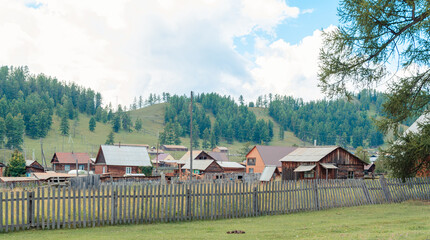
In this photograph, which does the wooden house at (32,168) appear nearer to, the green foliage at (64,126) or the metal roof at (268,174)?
the metal roof at (268,174)

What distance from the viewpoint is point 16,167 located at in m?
76.2

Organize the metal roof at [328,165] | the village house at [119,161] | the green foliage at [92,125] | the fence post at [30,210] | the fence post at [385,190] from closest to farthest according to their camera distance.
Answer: the fence post at [30,210] → the fence post at [385,190] → the metal roof at [328,165] → the village house at [119,161] → the green foliage at [92,125]

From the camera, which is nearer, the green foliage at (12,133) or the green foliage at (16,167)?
the green foliage at (16,167)

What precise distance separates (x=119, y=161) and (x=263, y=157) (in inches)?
1069

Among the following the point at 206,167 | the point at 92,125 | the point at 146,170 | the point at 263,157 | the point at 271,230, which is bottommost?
the point at 146,170

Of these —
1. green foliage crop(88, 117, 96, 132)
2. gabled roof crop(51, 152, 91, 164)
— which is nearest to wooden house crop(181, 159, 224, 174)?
gabled roof crop(51, 152, 91, 164)

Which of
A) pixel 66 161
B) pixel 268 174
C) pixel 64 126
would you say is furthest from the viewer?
pixel 64 126

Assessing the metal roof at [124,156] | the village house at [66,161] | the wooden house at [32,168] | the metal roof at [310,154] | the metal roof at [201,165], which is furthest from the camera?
the village house at [66,161]

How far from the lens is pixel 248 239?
10766 millimetres

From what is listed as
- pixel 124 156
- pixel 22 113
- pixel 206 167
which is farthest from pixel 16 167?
pixel 22 113

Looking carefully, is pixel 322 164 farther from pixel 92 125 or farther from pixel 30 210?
pixel 92 125

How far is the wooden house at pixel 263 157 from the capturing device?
241 ft

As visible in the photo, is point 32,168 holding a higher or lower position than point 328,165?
lower

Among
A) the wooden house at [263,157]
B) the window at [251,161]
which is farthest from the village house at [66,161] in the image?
the wooden house at [263,157]
